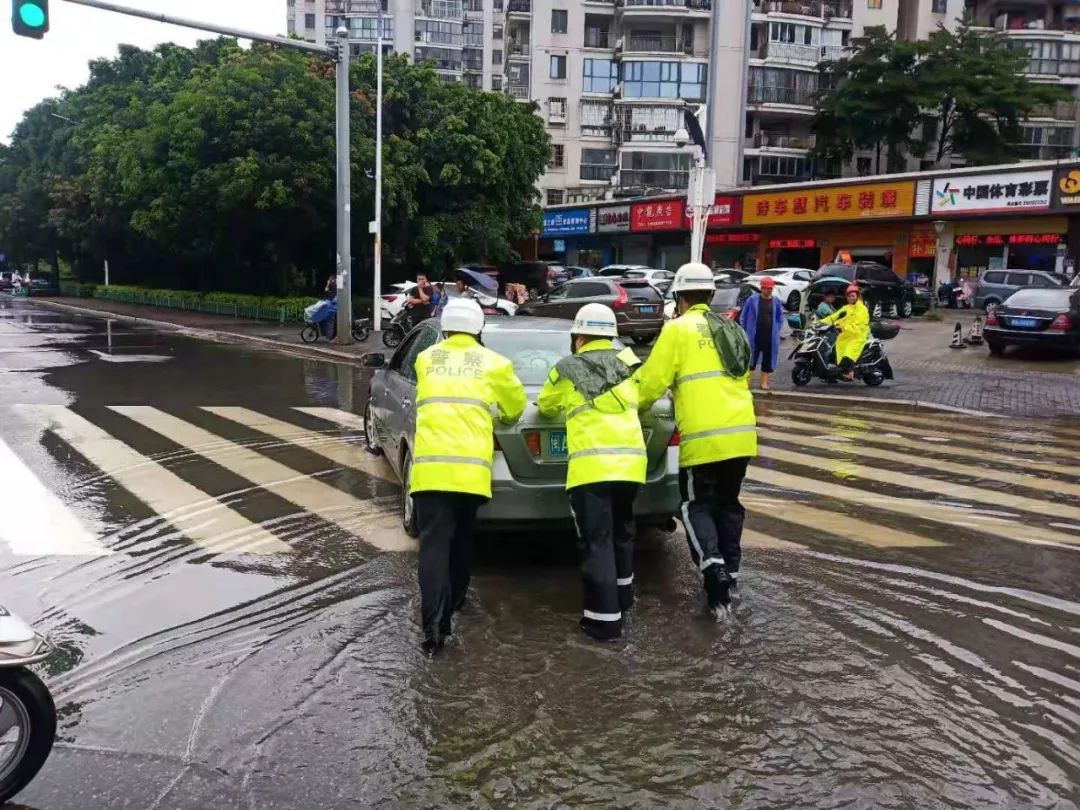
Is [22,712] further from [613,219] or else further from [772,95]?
[772,95]

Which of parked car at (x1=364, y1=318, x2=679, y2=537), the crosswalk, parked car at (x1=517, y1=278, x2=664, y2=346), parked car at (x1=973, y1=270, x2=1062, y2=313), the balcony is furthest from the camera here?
the balcony

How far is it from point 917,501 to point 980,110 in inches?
1881

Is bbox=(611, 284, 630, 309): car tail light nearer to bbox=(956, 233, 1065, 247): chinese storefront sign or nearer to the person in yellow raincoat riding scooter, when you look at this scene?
the person in yellow raincoat riding scooter

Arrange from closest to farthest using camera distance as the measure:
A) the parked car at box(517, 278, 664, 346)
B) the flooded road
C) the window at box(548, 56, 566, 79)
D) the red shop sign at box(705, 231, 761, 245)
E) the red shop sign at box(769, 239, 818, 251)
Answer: the flooded road, the parked car at box(517, 278, 664, 346), the red shop sign at box(769, 239, 818, 251), the red shop sign at box(705, 231, 761, 245), the window at box(548, 56, 566, 79)

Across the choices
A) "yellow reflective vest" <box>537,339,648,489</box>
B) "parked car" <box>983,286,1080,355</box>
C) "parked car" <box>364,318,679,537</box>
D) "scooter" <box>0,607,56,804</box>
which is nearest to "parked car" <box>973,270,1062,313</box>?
"parked car" <box>983,286,1080,355</box>

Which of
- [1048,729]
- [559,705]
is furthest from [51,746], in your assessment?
[1048,729]

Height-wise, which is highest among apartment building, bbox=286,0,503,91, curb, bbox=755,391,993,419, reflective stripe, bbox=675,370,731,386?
apartment building, bbox=286,0,503,91

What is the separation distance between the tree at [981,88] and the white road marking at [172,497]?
46.8 meters

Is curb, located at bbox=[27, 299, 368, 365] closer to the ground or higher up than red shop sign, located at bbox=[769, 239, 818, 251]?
closer to the ground

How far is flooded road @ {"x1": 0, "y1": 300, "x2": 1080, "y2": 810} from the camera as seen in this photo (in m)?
3.71

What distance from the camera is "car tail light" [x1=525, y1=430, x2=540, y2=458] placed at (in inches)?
229

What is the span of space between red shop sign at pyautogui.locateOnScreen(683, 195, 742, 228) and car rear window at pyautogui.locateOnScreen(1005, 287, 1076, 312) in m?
26.6

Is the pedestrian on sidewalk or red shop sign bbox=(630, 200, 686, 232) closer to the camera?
the pedestrian on sidewalk

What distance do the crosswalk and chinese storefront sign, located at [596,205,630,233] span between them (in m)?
39.9
